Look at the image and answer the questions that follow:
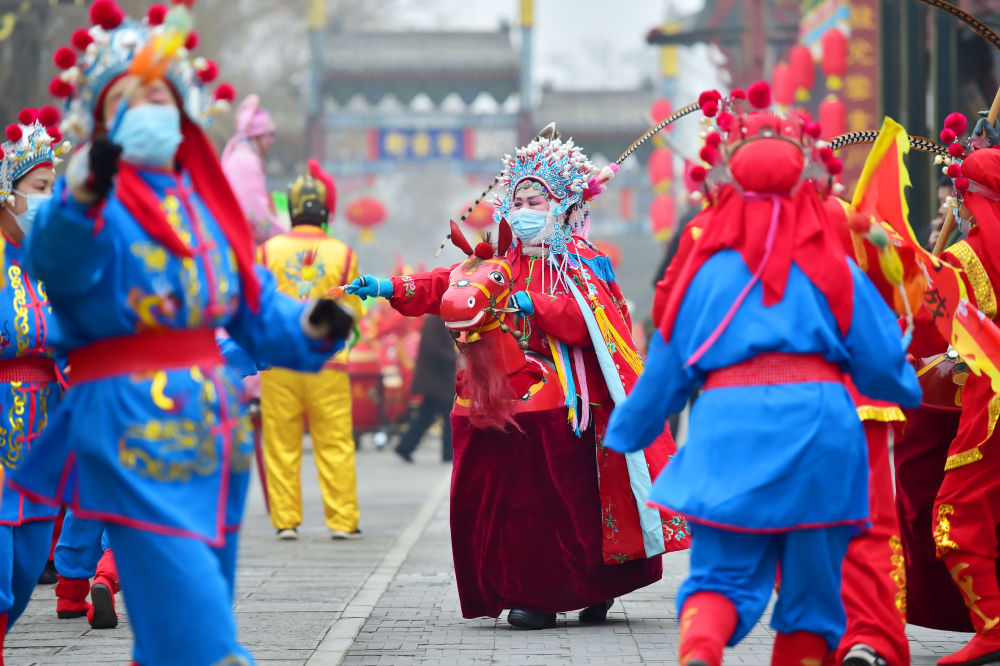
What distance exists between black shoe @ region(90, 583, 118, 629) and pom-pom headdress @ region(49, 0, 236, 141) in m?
2.88

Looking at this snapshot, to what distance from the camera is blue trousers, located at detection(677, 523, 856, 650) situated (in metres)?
4.09

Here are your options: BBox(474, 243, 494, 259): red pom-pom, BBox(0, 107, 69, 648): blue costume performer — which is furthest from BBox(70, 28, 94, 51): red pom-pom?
BBox(474, 243, 494, 259): red pom-pom

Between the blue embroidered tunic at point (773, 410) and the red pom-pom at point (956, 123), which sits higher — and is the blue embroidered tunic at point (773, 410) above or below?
below

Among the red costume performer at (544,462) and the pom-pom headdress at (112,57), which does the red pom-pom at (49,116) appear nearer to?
the pom-pom headdress at (112,57)

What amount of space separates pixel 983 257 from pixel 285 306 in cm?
280

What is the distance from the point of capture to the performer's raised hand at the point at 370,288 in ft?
21.2

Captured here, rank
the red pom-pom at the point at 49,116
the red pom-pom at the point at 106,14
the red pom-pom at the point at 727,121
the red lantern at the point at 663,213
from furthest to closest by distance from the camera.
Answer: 1. the red lantern at the point at 663,213
2. the red pom-pom at the point at 49,116
3. the red pom-pom at the point at 727,121
4. the red pom-pom at the point at 106,14

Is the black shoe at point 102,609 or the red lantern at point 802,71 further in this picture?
the red lantern at point 802,71

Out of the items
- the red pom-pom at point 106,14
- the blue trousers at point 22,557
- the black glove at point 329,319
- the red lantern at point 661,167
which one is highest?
the red lantern at point 661,167

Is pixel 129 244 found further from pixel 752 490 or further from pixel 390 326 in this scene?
pixel 390 326

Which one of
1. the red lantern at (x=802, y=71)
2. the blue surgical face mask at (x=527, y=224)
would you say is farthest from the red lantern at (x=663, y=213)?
the blue surgical face mask at (x=527, y=224)

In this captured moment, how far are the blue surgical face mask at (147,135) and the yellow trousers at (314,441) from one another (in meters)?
5.65

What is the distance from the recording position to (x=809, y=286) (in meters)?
4.18

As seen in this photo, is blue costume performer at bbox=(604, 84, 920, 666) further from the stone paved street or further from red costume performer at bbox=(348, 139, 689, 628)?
red costume performer at bbox=(348, 139, 689, 628)
